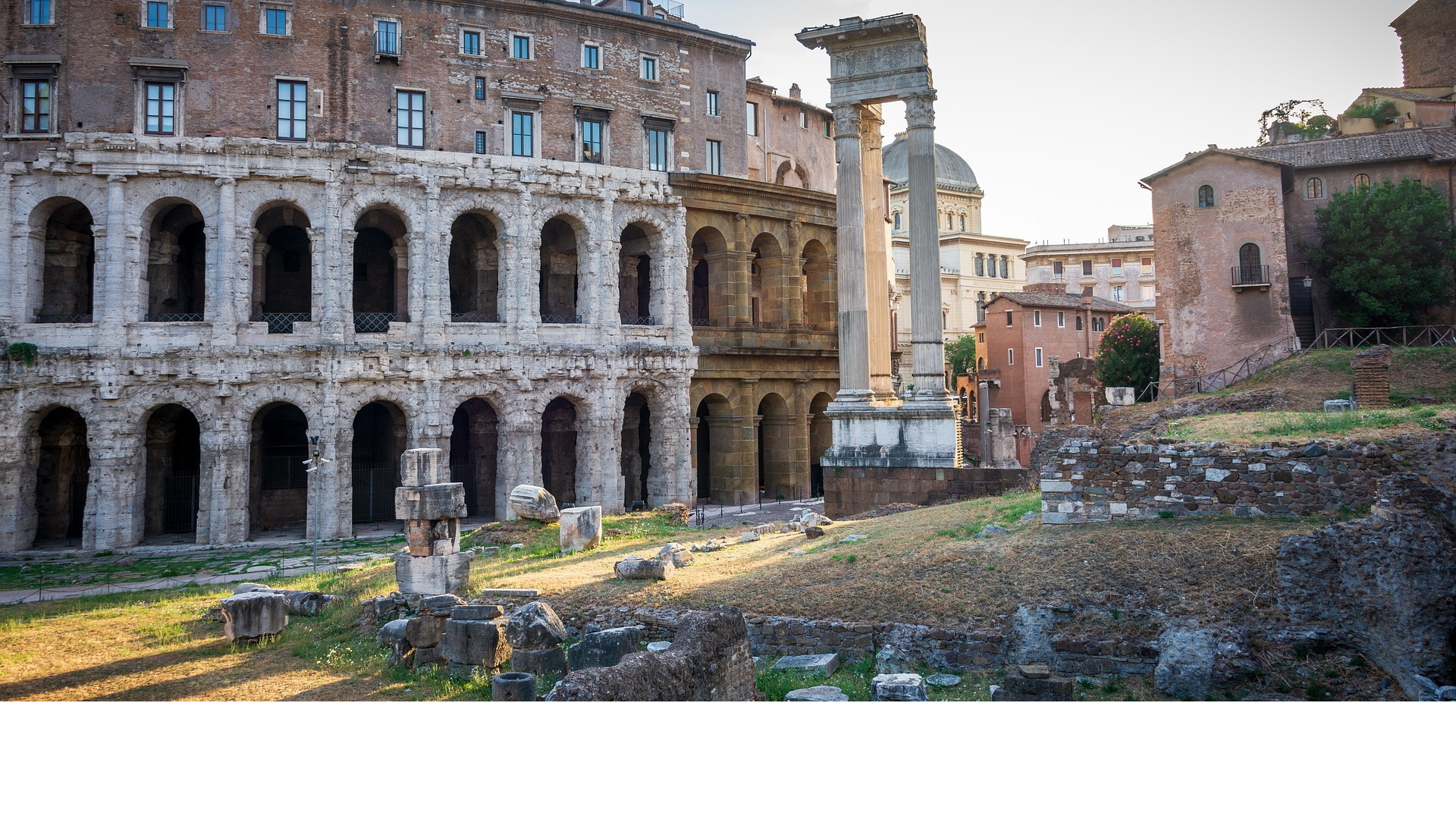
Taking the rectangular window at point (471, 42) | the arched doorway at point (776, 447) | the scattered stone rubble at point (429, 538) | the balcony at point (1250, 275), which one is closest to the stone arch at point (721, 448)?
the arched doorway at point (776, 447)

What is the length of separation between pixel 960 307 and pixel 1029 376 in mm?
18255

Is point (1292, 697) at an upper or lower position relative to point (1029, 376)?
lower

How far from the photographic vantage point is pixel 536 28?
2802cm

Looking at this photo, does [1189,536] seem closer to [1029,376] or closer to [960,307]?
[1029,376]

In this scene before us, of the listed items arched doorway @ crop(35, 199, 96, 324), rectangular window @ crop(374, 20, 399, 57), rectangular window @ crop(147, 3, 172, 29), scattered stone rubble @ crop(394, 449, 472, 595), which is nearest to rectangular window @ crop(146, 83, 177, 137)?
rectangular window @ crop(147, 3, 172, 29)

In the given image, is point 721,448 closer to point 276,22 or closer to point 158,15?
point 276,22

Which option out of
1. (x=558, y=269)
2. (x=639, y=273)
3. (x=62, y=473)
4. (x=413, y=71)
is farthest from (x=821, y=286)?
(x=62, y=473)

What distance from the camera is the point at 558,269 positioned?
30.5m

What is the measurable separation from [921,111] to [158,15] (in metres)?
20.6

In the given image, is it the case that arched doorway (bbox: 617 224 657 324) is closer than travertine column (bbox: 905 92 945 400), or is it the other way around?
travertine column (bbox: 905 92 945 400)

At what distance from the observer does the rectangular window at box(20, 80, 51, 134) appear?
23.4 meters

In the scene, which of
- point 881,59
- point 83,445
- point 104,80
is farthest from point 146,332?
point 881,59

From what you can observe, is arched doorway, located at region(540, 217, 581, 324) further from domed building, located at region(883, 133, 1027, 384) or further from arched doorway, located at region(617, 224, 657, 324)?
domed building, located at region(883, 133, 1027, 384)

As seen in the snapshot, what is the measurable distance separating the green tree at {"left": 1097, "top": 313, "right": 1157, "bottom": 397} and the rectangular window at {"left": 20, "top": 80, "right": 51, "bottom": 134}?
37560 mm
